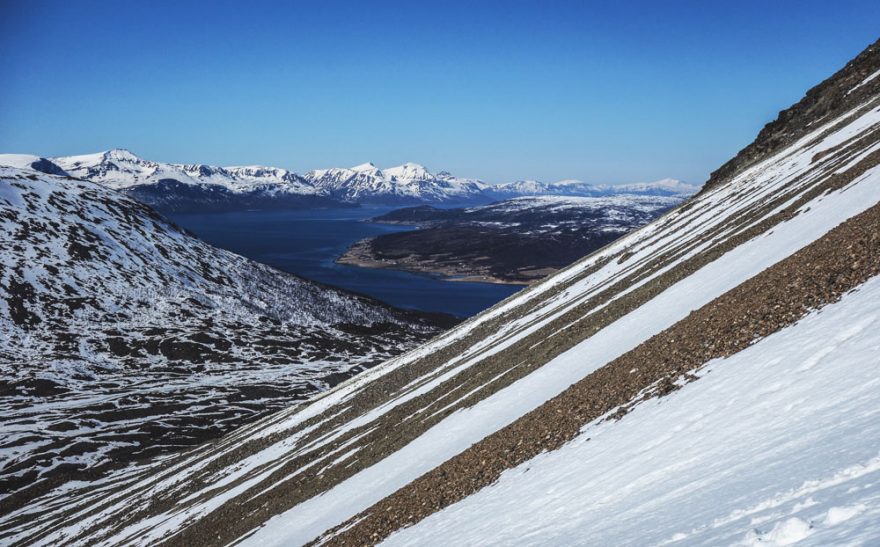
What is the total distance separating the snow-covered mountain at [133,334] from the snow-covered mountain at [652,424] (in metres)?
38.4

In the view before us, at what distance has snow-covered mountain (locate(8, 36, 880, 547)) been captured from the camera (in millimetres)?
6680

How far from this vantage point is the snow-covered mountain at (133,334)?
251ft

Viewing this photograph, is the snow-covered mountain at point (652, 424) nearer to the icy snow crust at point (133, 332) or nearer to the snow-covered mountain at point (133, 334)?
the snow-covered mountain at point (133, 334)

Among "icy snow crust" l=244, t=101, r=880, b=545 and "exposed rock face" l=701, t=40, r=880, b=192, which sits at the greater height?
"exposed rock face" l=701, t=40, r=880, b=192

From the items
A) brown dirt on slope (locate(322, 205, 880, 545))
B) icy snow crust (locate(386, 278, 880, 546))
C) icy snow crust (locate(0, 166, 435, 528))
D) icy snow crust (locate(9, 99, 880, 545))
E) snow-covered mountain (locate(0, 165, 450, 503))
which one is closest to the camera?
icy snow crust (locate(386, 278, 880, 546))

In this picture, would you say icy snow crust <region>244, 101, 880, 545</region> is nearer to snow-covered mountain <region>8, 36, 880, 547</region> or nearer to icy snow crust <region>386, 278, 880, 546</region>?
snow-covered mountain <region>8, 36, 880, 547</region>

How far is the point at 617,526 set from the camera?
756cm


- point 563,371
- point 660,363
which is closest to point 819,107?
point 563,371

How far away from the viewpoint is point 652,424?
1111cm

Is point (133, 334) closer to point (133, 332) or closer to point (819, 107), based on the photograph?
point (133, 332)

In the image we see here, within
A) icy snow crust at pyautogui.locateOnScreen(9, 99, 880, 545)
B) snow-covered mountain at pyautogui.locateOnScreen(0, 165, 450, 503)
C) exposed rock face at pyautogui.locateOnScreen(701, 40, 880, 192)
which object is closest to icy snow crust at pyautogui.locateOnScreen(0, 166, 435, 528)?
snow-covered mountain at pyautogui.locateOnScreen(0, 165, 450, 503)

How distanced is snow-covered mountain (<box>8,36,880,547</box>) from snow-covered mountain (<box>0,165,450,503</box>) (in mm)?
38421

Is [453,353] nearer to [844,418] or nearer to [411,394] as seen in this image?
[411,394]

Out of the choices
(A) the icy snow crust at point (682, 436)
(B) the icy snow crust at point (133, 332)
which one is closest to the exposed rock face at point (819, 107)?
(A) the icy snow crust at point (682, 436)
